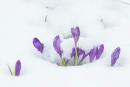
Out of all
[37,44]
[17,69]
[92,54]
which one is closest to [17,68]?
[17,69]

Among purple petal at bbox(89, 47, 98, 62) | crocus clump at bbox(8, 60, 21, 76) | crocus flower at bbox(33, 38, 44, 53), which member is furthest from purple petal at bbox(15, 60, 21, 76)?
purple petal at bbox(89, 47, 98, 62)

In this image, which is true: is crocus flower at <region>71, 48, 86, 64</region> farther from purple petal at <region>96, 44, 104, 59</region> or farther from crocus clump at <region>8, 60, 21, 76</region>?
crocus clump at <region>8, 60, 21, 76</region>

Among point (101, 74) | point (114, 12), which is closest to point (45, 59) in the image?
point (101, 74)

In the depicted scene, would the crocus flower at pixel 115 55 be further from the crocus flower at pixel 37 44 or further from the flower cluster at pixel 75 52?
the crocus flower at pixel 37 44

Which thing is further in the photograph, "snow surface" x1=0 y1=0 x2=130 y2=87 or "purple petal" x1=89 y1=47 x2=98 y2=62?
"purple petal" x1=89 y1=47 x2=98 y2=62

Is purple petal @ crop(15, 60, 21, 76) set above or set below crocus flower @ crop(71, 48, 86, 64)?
below

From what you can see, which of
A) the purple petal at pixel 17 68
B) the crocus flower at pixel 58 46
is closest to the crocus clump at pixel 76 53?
the crocus flower at pixel 58 46

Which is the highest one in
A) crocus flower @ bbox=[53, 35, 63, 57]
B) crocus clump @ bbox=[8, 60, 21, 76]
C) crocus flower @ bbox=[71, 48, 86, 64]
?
crocus flower @ bbox=[53, 35, 63, 57]

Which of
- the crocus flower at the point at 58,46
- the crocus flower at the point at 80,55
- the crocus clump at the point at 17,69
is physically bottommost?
the crocus clump at the point at 17,69
